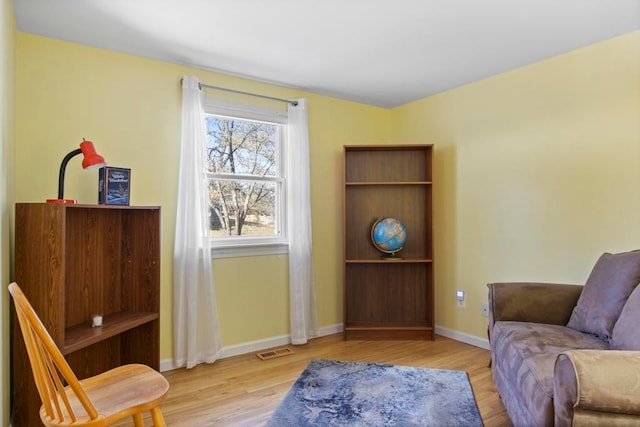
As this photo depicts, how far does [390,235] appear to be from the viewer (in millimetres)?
3674

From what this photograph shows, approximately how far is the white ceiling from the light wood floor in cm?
232

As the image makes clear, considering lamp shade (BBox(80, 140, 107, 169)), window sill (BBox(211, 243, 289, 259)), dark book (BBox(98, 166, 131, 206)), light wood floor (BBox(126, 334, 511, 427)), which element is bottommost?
light wood floor (BBox(126, 334, 511, 427))

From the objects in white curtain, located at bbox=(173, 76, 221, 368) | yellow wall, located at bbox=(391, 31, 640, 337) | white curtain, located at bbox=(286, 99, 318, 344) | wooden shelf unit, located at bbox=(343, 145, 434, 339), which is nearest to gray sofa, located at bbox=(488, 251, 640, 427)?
yellow wall, located at bbox=(391, 31, 640, 337)

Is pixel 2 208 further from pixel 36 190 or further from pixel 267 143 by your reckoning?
pixel 267 143

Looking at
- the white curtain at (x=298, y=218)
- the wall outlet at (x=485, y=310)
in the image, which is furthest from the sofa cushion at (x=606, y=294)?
the white curtain at (x=298, y=218)

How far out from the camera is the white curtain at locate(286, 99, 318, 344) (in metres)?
3.48

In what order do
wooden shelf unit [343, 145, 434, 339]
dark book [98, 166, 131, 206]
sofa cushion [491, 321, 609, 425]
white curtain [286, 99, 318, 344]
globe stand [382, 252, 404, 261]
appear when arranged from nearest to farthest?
sofa cushion [491, 321, 609, 425]
dark book [98, 166, 131, 206]
white curtain [286, 99, 318, 344]
globe stand [382, 252, 404, 261]
wooden shelf unit [343, 145, 434, 339]

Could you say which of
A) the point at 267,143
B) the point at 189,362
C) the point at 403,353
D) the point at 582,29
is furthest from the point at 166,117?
the point at 582,29

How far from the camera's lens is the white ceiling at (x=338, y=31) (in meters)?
2.19

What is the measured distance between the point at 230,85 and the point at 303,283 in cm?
181

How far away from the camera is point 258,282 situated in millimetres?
3385

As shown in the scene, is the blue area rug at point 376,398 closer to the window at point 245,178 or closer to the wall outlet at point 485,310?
the wall outlet at point 485,310

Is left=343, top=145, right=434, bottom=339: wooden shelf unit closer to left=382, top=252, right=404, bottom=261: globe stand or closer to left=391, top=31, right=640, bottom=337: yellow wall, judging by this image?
left=382, top=252, right=404, bottom=261: globe stand

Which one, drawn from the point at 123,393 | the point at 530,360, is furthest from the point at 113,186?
the point at 530,360
